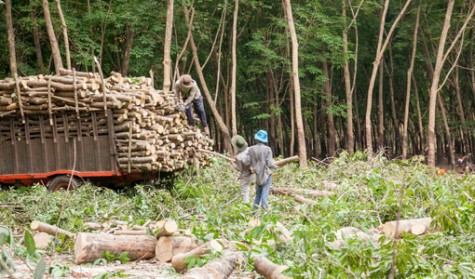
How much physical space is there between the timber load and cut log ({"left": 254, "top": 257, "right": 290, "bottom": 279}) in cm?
619

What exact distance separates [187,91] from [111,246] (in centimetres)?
786

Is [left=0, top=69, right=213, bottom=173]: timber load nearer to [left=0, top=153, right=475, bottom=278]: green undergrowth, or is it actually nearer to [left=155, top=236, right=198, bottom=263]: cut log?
[left=0, top=153, right=475, bottom=278]: green undergrowth

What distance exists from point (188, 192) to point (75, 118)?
2.70 metres

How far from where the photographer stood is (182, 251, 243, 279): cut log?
22.9ft

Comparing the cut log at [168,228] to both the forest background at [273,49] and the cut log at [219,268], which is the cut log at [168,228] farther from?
the forest background at [273,49]

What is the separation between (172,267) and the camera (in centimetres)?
849

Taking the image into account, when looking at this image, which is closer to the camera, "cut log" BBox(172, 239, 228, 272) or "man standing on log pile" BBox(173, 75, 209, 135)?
"cut log" BBox(172, 239, 228, 272)

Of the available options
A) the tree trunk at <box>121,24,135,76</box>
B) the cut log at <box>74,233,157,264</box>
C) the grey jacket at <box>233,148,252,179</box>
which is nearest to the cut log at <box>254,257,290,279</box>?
the cut log at <box>74,233,157,264</box>

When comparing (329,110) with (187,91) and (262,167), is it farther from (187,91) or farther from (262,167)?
(262,167)

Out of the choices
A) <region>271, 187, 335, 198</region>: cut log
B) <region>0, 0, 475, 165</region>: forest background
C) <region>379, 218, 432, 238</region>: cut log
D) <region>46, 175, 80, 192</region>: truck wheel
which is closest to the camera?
<region>379, 218, 432, 238</region>: cut log

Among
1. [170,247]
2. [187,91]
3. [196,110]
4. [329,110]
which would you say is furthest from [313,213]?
[329,110]

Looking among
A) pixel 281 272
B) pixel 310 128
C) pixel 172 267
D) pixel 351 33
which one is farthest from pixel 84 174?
pixel 310 128

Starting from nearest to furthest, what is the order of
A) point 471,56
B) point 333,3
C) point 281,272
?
point 281,272 → point 333,3 → point 471,56

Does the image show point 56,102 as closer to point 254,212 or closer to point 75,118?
point 75,118
